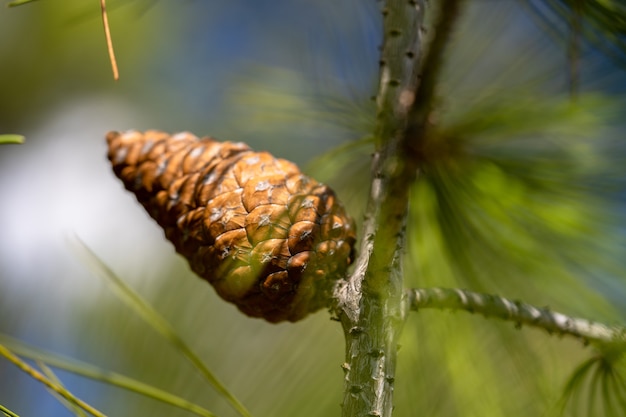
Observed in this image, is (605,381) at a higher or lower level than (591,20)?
lower

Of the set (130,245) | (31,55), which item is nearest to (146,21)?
(31,55)

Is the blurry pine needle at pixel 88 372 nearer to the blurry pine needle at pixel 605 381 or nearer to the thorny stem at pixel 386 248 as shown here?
the thorny stem at pixel 386 248

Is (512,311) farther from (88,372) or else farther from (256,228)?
(88,372)

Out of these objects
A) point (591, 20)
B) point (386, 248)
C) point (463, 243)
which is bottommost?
point (386, 248)

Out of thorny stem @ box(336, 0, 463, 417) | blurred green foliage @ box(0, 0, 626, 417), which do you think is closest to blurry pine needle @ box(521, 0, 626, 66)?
blurred green foliage @ box(0, 0, 626, 417)

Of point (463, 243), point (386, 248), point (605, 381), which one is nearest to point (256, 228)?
point (386, 248)

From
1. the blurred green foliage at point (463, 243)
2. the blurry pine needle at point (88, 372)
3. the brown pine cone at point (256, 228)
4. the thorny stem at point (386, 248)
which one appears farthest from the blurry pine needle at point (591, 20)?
the blurry pine needle at point (88, 372)

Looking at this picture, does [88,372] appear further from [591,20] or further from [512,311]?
[591,20]

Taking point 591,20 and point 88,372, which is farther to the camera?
point 591,20

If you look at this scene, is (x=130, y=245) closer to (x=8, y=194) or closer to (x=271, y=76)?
(x=271, y=76)
